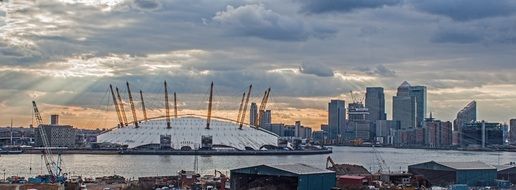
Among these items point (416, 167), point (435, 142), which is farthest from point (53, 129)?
point (435, 142)

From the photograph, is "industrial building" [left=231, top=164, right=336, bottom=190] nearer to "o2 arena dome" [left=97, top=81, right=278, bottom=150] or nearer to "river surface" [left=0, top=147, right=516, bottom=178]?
"river surface" [left=0, top=147, right=516, bottom=178]

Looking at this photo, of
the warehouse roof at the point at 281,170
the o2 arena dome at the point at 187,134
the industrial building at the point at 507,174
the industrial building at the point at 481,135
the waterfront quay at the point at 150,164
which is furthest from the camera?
the industrial building at the point at 481,135

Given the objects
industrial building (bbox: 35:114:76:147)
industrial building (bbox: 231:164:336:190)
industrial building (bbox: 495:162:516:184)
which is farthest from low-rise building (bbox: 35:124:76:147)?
industrial building (bbox: 231:164:336:190)

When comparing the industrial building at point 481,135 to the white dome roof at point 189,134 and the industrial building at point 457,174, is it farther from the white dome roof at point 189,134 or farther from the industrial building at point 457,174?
the industrial building at point 457,174

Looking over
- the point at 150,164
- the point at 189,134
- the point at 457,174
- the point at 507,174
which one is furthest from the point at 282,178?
the point at 189,134

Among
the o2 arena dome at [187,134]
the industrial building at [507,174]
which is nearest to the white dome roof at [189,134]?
the o2 arena dome at [187,134]
